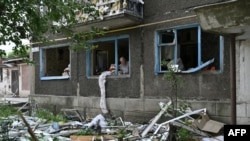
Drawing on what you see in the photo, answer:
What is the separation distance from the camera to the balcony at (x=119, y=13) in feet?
39.2

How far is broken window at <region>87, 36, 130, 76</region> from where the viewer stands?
1371cm

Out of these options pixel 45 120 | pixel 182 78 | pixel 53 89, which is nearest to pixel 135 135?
pixel 182 78

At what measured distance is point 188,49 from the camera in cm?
1188

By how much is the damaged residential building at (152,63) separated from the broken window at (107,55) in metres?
0.04

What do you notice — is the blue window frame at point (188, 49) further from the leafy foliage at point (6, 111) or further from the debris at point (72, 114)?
the leafy foliage at point (6, 111)

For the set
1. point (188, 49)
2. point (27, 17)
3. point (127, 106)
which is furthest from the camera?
point (127, 106)

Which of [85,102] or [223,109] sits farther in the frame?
[85,102]

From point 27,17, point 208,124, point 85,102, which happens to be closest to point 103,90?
point 85,102

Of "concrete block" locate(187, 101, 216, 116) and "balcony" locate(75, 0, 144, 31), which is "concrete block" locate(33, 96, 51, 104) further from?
"concrete block" locate(187, 101, 216, 116)

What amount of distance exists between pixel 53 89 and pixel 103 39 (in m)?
3.94

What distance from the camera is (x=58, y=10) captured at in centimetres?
685

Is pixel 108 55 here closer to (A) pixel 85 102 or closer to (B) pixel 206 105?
(A) pixel 85 102

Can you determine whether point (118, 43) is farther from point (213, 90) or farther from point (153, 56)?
point (213, 90)

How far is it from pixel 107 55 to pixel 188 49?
4955 mm
